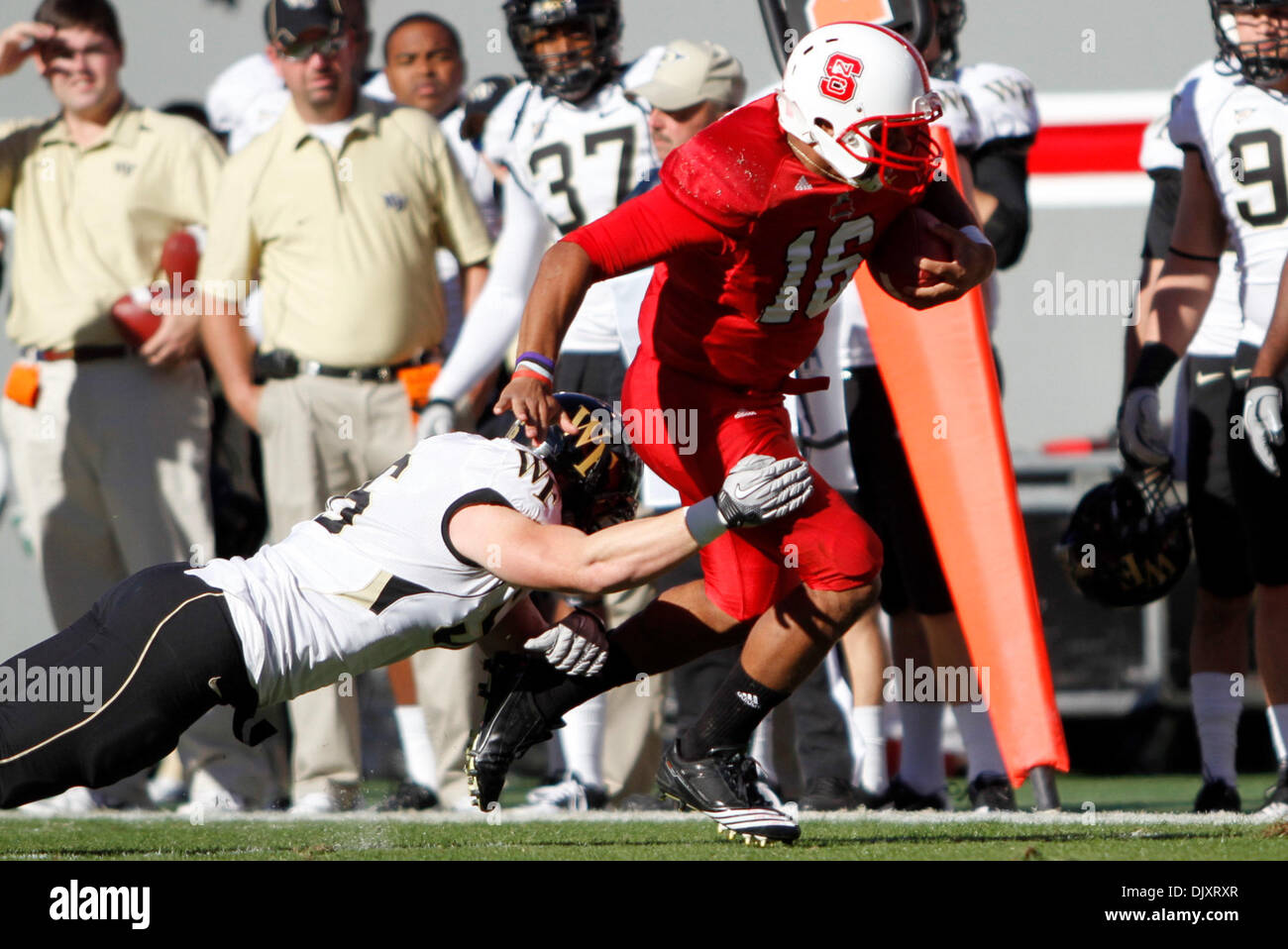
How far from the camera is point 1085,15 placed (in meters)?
7.97

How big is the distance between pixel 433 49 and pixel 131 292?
174 centimetres

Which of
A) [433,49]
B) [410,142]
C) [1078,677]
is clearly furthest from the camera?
[1078,677]

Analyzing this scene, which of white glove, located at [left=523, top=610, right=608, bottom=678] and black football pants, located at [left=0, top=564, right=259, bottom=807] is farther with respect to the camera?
white glove, located at [left=523, top=610, right=608, bottom=678]

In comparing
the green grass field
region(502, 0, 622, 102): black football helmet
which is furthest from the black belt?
the green grass field

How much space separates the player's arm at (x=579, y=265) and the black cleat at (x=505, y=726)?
0.79 m

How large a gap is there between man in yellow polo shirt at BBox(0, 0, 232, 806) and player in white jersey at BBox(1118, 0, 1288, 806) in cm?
293

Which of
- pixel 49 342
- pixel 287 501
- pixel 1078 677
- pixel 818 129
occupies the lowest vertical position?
pixel 1078 677

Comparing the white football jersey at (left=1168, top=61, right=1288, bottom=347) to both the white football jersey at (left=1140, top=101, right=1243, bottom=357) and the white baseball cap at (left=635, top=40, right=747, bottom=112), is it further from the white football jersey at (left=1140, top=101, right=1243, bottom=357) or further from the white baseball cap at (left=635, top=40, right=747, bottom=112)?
the white baseball cap at (left=635, top=40, right=747, bottom=112)

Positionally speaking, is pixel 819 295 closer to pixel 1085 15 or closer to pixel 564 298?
pixel 564 298

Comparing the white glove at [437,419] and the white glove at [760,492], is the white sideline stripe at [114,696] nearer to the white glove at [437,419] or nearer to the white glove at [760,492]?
the white glove at [760,492]

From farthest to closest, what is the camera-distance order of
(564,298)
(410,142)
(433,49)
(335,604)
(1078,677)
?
(1078,677), (433,49), (410,142), (335,604), (564,298)

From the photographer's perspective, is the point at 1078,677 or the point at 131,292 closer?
the point at 131,292

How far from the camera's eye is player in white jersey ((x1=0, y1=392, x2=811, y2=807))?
3633 mm

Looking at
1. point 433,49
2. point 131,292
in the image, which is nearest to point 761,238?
point 131,292
